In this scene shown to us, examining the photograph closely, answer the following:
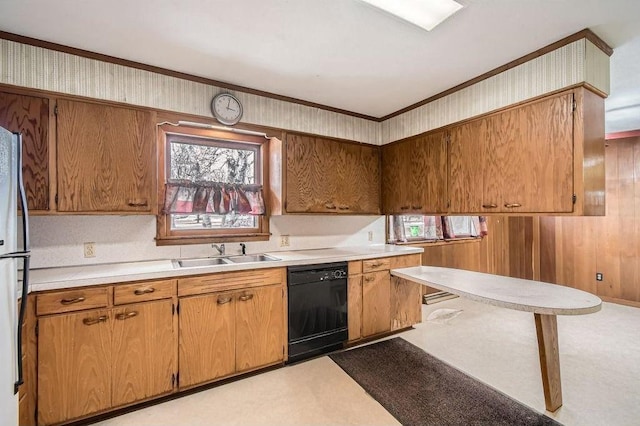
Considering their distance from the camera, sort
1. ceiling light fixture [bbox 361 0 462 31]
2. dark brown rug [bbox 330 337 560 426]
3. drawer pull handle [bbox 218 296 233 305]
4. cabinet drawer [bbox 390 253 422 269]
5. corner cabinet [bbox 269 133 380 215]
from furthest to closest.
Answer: cabinet drawer [bbox 390 253 422 269]
corner cabinet [bbox 269 133 380 215]
drawer pull handle [bbox 218 296 233 305]
dark brown rug [bbox 330 337 560 426]
ceiling light fixture [bbox 361 0 462 31]

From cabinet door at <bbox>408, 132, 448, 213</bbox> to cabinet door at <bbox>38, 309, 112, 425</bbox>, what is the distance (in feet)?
9.73

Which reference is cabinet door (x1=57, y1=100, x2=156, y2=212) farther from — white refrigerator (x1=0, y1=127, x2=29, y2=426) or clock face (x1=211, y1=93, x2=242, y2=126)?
white refrigerator (x1=0, y1=127, x2=29, y2=426)

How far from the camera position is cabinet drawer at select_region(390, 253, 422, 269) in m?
3.23

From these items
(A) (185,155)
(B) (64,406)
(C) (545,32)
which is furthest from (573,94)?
(B) (64,406)

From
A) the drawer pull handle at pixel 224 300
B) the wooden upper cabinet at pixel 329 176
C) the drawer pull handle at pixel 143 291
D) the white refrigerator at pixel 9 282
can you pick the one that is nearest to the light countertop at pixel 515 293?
the wooden upper cabinet at pixel 329 176

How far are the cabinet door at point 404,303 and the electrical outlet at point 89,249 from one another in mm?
2795

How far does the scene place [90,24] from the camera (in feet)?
6.19

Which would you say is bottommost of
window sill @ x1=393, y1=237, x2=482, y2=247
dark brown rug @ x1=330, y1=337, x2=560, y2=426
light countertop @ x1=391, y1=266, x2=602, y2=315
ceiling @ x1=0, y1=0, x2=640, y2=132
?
dark brown rug @ x1=330, y1=337, x2=560, y2=426

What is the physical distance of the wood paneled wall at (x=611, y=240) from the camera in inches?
165

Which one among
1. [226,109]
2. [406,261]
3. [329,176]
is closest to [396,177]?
[329,176]

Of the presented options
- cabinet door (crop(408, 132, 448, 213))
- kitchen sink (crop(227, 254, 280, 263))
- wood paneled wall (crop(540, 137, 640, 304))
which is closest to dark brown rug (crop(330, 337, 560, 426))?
kitchen sink (crop(227, 254, 280, 263))

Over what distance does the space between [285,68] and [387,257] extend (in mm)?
2114

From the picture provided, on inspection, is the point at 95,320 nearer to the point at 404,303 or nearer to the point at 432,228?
the point at 404,303

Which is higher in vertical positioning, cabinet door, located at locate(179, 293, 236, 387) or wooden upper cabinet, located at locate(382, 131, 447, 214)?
wooden upper cabinet, located at locate(382, 131, 447, 214)
